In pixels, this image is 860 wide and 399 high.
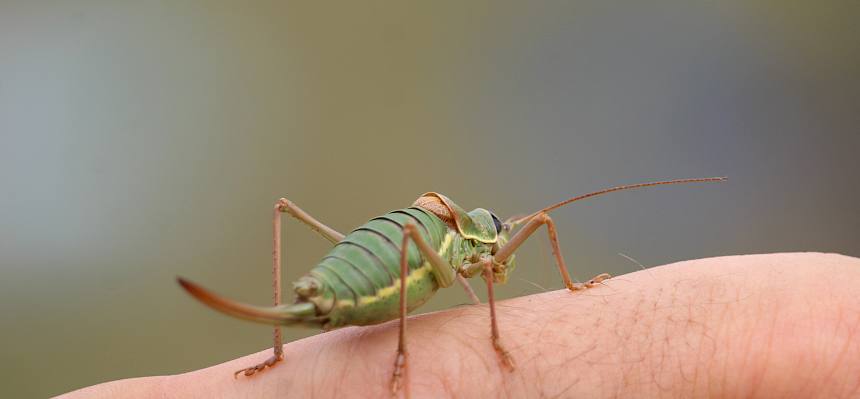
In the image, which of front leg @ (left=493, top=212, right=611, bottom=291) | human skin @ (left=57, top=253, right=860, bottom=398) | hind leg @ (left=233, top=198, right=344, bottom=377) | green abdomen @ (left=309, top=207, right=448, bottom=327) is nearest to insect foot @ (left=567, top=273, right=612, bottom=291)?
front leg @ (left=493, top=212, right=611, bottom=291)

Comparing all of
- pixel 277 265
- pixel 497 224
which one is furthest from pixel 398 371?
pixel 497 224

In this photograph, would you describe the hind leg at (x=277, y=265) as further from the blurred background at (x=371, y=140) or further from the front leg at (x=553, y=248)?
the blurred background at (x=371, y=140)

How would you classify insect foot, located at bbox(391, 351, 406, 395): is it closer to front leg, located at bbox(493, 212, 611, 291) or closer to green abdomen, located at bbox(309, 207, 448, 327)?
green abdomen, located at bbox(309, 207, 448, 327)

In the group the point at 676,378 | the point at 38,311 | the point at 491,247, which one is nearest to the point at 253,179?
the point at 38,311

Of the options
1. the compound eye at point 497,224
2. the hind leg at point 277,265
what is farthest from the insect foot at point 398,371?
the compound eye at point 497,224

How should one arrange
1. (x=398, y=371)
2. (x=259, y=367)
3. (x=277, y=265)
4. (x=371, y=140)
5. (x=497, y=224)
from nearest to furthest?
(x=398, y=371), (x=259, y=367), (x=277, y=265), (x=497, y=224), (x=371, y=140)

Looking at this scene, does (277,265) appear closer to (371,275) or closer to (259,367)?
(259,367)

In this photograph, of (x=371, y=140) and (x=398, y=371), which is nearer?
(x=398, y=371)
